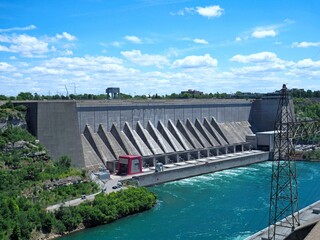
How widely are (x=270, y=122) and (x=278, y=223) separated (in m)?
38.5

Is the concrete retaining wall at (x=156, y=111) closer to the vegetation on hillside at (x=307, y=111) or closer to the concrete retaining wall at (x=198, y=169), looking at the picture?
the concrete retaining wall at (x=198, y=169)

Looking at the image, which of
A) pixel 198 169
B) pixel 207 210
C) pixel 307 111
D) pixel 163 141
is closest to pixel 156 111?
pixel 163 141

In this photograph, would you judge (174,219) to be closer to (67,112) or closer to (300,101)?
(67,112)

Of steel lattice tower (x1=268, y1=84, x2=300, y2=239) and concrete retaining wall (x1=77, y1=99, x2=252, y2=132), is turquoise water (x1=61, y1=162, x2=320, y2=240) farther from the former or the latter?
concrete retaining wall (x1=77, y1=99, x2=252, y2=132)

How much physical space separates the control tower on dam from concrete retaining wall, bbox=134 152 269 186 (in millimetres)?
3116

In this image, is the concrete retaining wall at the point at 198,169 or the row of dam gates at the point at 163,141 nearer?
the concrete retaining wall at the point at 198,169

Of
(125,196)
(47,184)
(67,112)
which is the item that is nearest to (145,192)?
(125,196)

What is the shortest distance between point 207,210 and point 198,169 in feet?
41.5

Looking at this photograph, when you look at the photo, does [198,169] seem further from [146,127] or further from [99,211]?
[99,211]

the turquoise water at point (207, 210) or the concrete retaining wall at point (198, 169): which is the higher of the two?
the concrete retaining wall at point (198, 169)

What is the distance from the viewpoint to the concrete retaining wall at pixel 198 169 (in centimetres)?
3384

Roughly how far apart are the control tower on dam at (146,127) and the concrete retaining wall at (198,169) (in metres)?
3.12

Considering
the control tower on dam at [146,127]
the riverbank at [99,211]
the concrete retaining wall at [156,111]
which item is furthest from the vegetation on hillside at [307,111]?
the riverbank at [99,211]

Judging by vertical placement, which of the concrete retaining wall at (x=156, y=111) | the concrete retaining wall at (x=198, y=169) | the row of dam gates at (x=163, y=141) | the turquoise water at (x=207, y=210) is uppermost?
the concrete retaining wall at (x=156, y=111)
